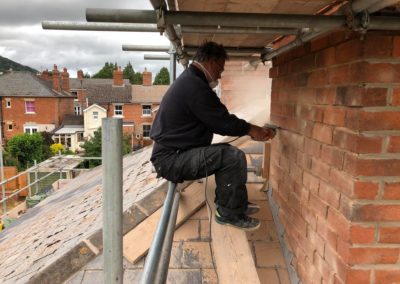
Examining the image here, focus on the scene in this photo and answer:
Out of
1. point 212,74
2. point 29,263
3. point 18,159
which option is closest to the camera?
point 212,74

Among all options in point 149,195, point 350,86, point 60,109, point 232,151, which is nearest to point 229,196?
point 232,151

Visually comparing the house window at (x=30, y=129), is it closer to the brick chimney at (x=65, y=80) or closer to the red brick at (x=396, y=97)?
the brick chimney at (x=65, y=80)

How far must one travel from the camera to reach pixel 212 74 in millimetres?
2754

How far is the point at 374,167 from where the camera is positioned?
1.54 m

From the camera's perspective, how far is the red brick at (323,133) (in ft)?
5.97

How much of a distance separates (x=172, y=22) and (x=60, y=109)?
1679 inches

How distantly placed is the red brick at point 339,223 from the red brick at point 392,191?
0.69 ft

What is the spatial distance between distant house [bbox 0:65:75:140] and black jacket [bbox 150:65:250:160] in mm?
40175

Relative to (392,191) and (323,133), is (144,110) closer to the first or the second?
(323,133)

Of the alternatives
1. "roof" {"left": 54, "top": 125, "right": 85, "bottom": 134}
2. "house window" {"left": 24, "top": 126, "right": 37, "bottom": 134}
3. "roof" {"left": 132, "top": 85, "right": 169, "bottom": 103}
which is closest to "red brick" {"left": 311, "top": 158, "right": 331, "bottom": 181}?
"roof" {"left": 132, "top": 85, "right": 169, "bottom": 103}

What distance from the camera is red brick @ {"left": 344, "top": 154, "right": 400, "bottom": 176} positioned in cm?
154

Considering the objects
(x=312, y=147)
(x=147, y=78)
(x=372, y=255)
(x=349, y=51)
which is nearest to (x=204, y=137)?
(x=312, y=147)

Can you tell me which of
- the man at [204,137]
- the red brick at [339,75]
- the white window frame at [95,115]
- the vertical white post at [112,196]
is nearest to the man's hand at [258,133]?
the man at [204,137]

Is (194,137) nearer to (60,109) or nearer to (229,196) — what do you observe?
(229,196)
